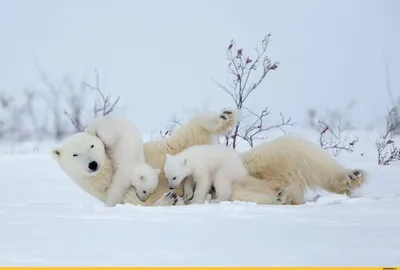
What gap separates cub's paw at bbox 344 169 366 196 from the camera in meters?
3.23

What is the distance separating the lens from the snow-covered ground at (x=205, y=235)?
169 centimetres

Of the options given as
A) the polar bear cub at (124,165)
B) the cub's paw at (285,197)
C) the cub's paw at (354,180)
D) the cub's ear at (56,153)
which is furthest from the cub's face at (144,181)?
the cub's paw at (354,180)

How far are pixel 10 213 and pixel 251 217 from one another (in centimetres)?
106

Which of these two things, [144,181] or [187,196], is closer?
[144,181]

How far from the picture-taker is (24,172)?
5895mm

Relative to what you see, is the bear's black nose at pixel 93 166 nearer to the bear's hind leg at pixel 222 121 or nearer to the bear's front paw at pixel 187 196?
the bear's front paw at pixel 187 196

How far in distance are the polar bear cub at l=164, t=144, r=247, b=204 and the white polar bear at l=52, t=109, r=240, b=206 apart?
0.41 feet

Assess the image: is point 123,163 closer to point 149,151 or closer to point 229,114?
point 149,151

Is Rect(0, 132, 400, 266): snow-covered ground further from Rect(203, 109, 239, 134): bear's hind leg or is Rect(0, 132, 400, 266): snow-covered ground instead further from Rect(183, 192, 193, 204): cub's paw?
Rect(203, 109, 239, 134): bear's hind leg

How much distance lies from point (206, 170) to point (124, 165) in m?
0.45

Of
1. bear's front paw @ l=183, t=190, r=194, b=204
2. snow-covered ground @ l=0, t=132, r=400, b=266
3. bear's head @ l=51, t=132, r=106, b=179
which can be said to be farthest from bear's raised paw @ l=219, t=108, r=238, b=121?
bear's head @ l=51, t=132, r=106, b=179

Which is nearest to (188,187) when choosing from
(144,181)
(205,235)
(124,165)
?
(144,181)

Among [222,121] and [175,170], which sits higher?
[222,121]

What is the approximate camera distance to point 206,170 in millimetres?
3250
